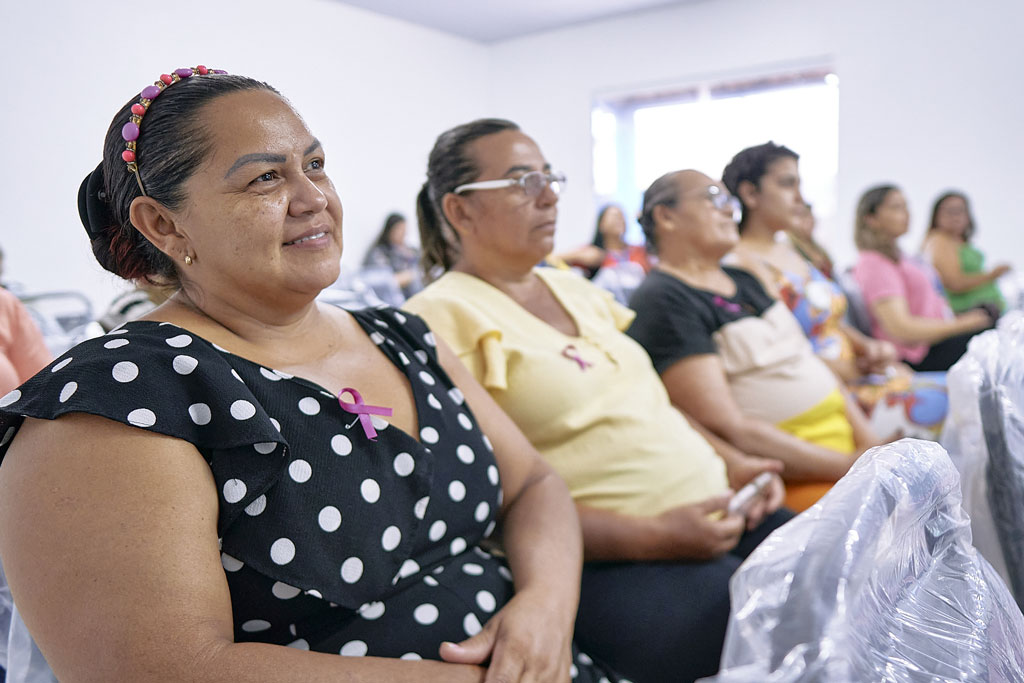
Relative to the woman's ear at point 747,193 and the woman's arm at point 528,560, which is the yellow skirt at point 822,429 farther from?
the woman's arm at point 528,560

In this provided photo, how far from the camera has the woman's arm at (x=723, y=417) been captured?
171 cm

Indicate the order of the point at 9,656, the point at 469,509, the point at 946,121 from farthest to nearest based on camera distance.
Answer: the point at 946,121 < the point at 469,509 < the point at 9,656

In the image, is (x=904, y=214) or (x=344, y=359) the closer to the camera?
(x=344, y=359)

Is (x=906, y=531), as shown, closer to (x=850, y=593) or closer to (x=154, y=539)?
(x=850, y=593)

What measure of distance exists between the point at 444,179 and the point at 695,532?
2.42 ft

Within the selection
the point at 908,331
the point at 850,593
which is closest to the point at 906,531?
the point at 850,593

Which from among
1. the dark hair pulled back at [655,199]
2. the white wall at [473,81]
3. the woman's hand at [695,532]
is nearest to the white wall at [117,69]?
the white wall at [473,81]

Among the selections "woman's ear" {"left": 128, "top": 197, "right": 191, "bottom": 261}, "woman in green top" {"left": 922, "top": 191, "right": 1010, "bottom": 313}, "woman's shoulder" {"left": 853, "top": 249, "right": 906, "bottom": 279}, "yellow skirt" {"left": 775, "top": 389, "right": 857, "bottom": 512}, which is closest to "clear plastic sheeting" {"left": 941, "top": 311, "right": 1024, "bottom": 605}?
"yellow skirt" {"left": 775, "top": 389, "right": 857, "bottom": 512}

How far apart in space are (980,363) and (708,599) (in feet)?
1.74

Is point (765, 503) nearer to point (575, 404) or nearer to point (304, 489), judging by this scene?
point (575, 404)

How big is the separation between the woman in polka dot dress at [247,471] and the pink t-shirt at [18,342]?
0.35 meters

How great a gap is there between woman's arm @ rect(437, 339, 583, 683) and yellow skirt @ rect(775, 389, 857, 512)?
2.51 feet

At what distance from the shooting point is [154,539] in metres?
0.76

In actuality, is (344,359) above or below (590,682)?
above
